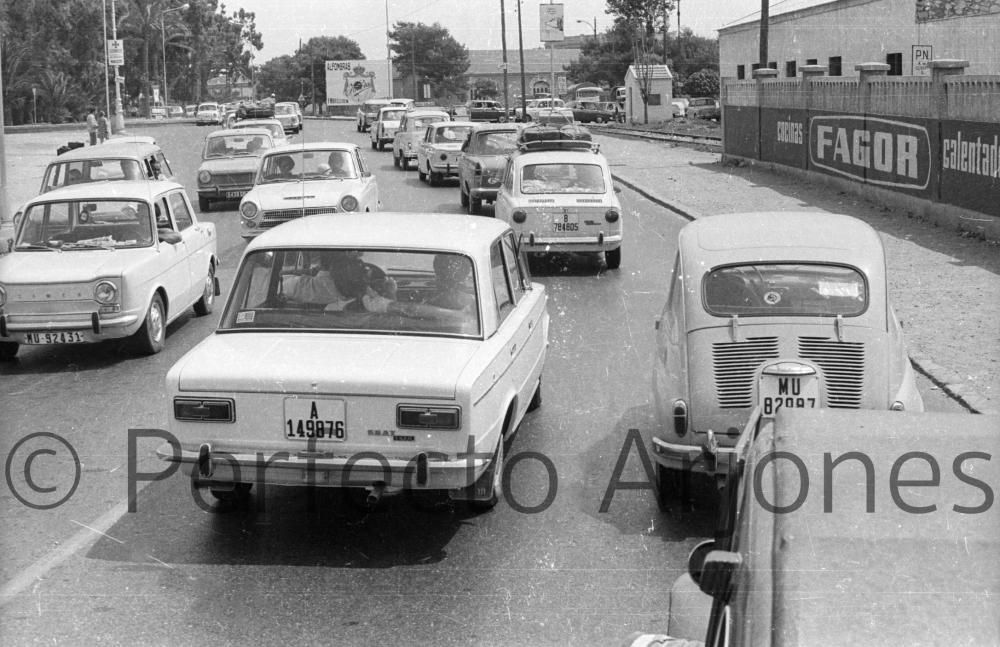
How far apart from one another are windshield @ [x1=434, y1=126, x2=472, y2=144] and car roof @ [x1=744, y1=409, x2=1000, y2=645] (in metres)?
29.4

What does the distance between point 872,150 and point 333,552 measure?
62.7 ft

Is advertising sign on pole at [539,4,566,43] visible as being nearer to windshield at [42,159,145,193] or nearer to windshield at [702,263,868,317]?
windshield at [42,159,145,193]

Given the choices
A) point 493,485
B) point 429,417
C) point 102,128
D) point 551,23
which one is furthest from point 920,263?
point 551,23

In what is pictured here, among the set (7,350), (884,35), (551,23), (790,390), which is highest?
(551,23)

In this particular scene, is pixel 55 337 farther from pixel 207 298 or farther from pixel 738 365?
pixel 738 365

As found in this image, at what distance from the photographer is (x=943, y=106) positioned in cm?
1938

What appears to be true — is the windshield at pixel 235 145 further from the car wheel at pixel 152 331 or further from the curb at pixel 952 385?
the curb at pixel 952 385

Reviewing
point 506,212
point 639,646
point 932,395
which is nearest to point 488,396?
point 639,646

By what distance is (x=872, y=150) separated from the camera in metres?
Result: 23.3

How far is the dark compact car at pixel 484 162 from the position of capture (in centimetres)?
2409

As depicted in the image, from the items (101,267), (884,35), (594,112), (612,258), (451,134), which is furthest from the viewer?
(594,112)

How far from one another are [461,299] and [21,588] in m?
2.69

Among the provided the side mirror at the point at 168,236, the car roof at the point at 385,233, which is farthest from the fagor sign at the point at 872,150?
the car roof at the point at 385,233

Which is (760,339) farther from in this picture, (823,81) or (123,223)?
(823,81)
